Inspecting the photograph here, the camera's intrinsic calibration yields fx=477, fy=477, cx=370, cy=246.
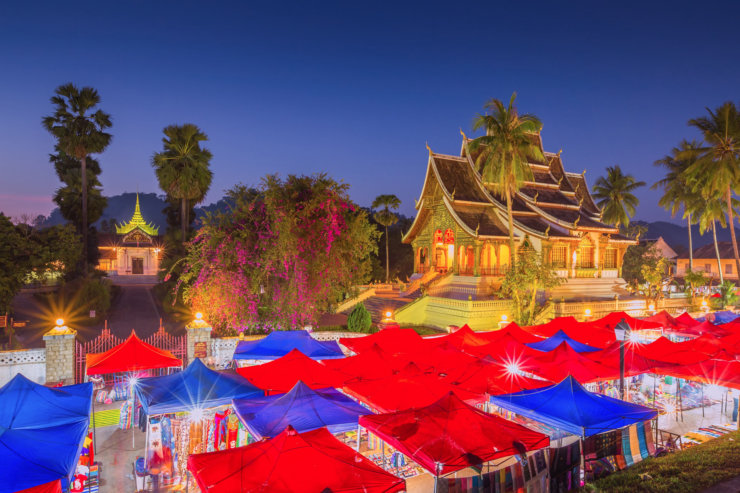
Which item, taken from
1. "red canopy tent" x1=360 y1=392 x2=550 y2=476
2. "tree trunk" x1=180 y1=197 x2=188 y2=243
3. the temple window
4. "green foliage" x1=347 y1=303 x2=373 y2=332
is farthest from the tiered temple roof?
"red canopy tent" x1=360 y1=392 x2=550 y2=476

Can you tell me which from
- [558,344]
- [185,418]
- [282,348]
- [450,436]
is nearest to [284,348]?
[282,348]

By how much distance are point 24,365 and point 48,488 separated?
30.0 feet

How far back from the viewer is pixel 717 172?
1212 inches

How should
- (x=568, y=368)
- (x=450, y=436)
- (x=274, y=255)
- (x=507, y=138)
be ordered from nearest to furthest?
(x=450, y=436) → (x=568, y=368) → (x=274, y=255) → (x=507, y=138)

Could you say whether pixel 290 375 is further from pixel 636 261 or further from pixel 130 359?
pixel 636 261

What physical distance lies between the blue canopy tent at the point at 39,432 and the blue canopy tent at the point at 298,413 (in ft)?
8.48

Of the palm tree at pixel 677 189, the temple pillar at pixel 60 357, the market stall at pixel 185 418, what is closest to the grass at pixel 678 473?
the market stall at pixel 185 418

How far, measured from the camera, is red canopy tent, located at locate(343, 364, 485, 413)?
32.1ft

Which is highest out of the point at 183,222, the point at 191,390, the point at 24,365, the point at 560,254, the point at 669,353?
the point at 183,222

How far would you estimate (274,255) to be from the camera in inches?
688

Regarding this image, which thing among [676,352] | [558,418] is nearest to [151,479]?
[558,418]

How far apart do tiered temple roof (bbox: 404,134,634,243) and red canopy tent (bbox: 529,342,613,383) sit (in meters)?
16.2

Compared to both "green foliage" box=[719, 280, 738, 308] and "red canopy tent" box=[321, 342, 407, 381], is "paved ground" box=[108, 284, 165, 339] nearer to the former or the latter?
"red canopy tent" box=[321, 342, 407, 381]

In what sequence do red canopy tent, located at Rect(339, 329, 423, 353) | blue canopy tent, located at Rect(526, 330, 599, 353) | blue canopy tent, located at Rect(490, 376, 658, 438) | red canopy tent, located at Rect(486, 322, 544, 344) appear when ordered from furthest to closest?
red canopy tent, located at Rect(486, 322, 544, 344) < blue canopy tent, located at Rect(526, 330, 599, 353) < red canopy tent, located at Rect(339, 329, 423, 353) < blue canopy tent, located at Rect(490, 376, 658, 438)
